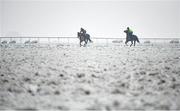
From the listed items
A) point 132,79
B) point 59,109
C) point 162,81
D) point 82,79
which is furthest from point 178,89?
point 59,109

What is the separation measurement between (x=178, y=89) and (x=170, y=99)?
1267 mm

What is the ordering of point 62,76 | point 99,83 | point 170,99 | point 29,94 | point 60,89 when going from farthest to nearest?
point 62,76 < point 99,83 < point 60,89 < point 29,94 < point 170,99

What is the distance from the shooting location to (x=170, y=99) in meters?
6.24

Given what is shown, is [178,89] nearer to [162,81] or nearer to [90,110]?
[162,81]

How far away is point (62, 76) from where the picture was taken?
930 cm

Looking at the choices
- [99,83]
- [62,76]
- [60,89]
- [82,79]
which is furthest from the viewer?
[62,76]

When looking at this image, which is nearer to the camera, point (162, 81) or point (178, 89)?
point (178, 89)

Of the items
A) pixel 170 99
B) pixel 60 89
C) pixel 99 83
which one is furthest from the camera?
pixel 99 83

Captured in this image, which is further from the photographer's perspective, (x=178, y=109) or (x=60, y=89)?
(x=60, y=89)

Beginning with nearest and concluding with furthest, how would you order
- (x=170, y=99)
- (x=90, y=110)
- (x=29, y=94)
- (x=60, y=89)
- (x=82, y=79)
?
(x=90, y=110) → (x=170, y=99) → (x=29, y=94) → (x=60, y=89) → (x=82, y=79)

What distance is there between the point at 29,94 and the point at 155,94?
311 cm

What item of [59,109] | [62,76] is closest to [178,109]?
[59,109]

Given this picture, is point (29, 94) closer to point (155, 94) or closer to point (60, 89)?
point (60, 89)

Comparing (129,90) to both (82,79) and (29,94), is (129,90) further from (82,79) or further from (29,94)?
(29,94)
